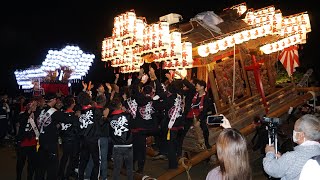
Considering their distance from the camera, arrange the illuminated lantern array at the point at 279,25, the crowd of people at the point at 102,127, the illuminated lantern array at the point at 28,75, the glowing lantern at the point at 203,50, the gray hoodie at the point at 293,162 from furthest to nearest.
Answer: the illuminated lantern array at the point at 28,75 < the illuminated lantern array at the point at 279,25 < the glowing lantern at the point at 203,50 < the crowd of people at the point at 102,127 < the gray hoodie at the point at 293,162

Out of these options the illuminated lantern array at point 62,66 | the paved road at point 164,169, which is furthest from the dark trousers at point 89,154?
the illuminated lantern array at point 62,66

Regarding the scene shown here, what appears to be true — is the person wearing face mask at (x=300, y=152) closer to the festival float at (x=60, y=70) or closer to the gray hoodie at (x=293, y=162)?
the gray hoodie at (x=293, y=162)

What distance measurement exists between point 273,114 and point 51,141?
25.0 feet

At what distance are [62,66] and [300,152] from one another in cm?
2846

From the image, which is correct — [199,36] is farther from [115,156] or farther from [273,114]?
[115,156]

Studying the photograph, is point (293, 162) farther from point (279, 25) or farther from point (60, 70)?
point (60, 70)

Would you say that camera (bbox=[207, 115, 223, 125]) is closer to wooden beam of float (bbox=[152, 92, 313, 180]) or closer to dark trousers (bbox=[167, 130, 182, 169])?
wooden beam of float (bbox=[152, 92, 313, 180])

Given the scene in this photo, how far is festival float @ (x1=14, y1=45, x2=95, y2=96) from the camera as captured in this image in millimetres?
28711

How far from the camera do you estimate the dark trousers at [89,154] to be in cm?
746

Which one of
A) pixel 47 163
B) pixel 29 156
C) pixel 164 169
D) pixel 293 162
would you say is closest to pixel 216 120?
pixel 293 162

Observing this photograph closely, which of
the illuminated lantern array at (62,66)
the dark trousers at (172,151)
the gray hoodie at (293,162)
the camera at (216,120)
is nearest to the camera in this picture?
the gray hoodie at (293,162)

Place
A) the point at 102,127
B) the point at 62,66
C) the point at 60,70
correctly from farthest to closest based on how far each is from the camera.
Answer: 1. the point at 60,70
2. the point at 62,66
3. the point at 102,127

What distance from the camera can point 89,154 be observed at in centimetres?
774

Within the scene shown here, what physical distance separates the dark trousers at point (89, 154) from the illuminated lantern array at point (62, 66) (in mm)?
22757
